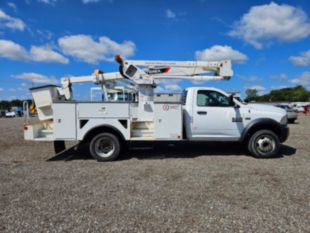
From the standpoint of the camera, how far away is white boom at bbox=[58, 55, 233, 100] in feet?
23.1

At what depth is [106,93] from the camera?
791 centimetres

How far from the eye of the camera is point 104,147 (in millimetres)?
6684

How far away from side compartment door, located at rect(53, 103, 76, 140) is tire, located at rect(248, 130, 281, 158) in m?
5.17

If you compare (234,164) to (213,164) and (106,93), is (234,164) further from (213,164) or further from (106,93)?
(106,93)

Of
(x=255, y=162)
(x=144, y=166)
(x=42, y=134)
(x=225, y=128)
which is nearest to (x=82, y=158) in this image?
(x=42, y=134)

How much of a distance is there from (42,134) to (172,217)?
194 inches

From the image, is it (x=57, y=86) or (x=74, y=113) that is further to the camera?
(x=57, y=86)

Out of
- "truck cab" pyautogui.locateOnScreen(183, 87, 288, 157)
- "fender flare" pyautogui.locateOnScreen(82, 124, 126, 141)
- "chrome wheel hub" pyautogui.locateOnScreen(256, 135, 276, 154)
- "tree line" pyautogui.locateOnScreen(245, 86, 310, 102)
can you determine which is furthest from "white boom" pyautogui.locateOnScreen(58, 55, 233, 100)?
"tree line" pyautogui.locateOnScreen(245, 86, 310, 102)

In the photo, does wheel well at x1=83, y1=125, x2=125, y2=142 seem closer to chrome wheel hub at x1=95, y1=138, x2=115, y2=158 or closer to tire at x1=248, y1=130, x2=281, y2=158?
chrome wheel hub at x1=95, y1=138, x2=115, y2=158

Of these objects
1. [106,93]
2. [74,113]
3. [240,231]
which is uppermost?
[106,93]

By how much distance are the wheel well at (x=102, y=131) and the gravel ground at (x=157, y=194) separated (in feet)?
2.31

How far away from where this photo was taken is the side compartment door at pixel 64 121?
21.0 feet

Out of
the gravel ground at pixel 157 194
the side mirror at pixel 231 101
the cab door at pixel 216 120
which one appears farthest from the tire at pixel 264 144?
the side mirror at pixel 231 101

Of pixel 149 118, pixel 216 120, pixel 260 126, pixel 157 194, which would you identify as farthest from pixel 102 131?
pixel 260 126
